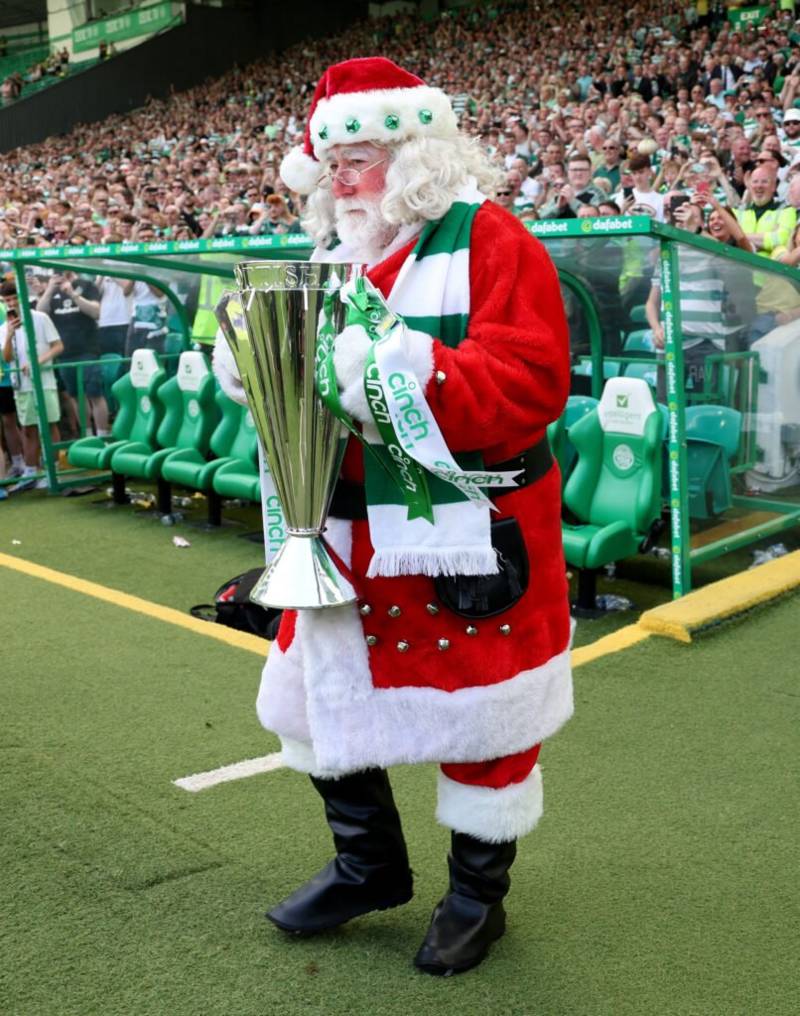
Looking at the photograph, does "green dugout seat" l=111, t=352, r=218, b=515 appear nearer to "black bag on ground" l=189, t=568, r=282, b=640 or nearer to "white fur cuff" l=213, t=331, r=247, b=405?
"black bag on ground" l=189, t=568, r=282, b=640

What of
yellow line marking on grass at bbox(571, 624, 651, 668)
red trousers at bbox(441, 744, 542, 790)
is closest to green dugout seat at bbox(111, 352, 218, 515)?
yellow line marking on grass at bbox(571, 624, 651, 668)

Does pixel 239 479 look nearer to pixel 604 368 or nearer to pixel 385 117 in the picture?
pixel 604 368

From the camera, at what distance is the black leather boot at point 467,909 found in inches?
96.8

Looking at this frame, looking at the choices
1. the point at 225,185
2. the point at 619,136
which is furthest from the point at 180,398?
the point at 225,185

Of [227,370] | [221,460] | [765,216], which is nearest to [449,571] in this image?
[227,370]

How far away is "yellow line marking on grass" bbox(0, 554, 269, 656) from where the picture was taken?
4.69 meters

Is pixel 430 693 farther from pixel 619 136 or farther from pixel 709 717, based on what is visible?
pixel 619 136

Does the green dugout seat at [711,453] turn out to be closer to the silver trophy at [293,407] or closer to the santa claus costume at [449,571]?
the santa claus costume at [449,571]

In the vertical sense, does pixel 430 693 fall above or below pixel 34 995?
above

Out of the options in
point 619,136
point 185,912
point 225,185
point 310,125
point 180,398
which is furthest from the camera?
point 225,185

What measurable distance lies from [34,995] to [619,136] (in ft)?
42.2

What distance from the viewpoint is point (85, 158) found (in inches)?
1084

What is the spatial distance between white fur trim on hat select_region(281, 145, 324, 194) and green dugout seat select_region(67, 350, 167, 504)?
5470 millimetres

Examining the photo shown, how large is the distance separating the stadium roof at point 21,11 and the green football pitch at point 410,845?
38984 millimetres
